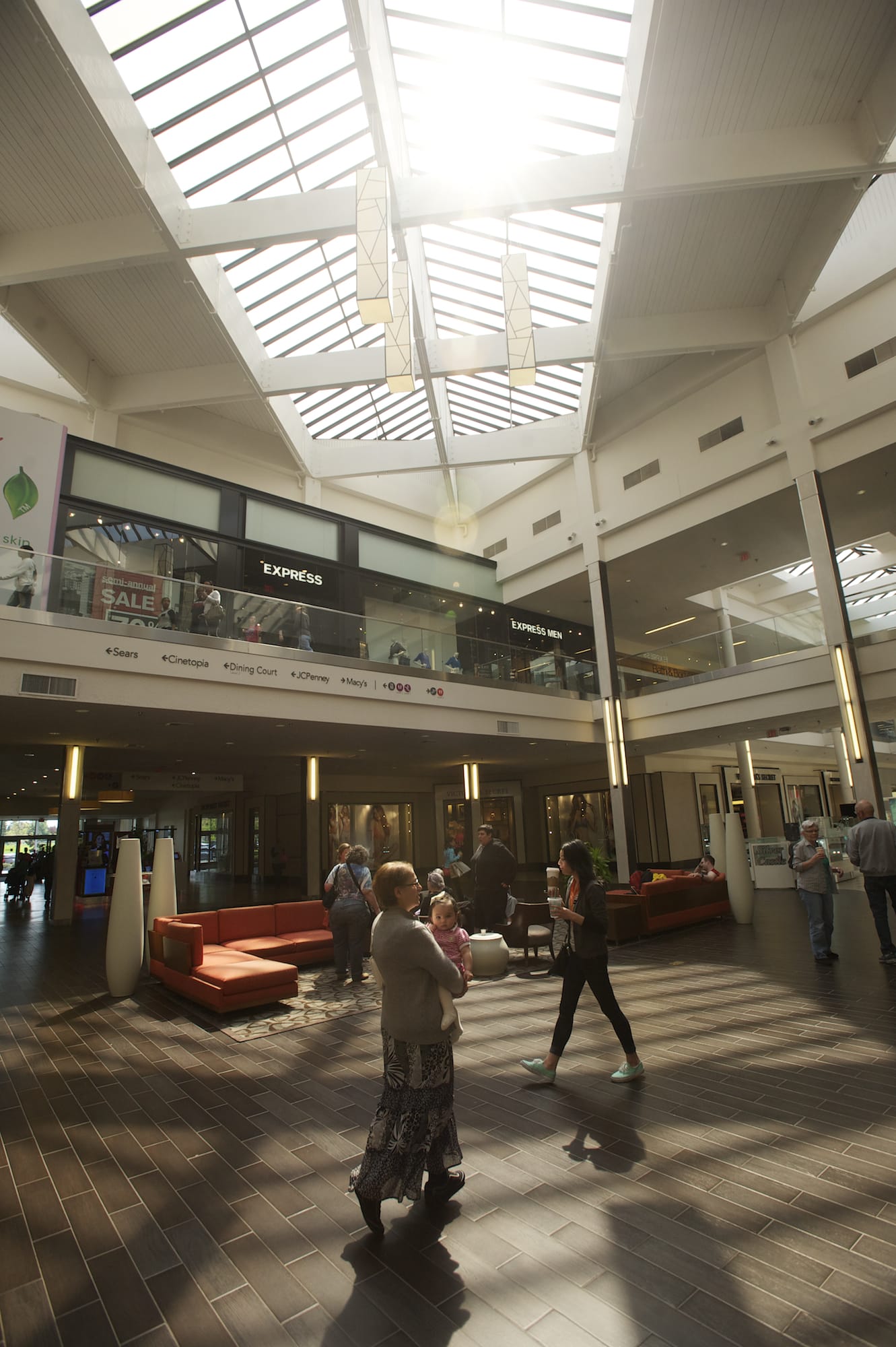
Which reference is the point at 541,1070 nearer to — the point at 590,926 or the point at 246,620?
the point at 590,926

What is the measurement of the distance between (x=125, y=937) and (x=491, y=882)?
4257 millimetres

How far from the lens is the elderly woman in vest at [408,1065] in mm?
2674

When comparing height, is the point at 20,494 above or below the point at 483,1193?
above

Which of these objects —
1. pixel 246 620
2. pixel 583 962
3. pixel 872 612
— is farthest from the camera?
pixel 872 612

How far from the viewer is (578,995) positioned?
4121 mm

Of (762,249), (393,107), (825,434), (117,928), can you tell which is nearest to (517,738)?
(825,434)

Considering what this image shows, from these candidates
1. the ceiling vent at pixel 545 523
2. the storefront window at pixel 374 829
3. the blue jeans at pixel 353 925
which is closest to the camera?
the blue jeans at pixel 353 925

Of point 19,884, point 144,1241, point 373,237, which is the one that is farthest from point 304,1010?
point 19,884

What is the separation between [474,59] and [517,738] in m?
12.0

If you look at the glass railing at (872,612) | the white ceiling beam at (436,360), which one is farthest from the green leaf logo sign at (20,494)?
the glass railing at (872,612)

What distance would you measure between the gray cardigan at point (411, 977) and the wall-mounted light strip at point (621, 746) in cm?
1349

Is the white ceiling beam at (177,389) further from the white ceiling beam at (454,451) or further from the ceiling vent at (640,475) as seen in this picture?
the ceiling vent at (640,475)

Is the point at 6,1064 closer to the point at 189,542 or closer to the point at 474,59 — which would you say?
the point at 189,542

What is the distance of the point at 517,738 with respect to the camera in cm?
1529
